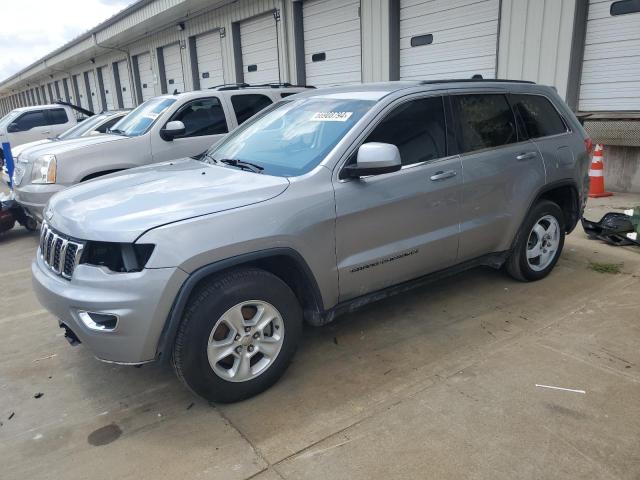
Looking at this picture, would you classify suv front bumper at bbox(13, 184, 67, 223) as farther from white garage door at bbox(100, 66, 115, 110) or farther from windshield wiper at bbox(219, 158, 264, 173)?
white garage door at bbox(100, 66, 115, 110)

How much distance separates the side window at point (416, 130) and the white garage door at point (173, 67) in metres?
17.4

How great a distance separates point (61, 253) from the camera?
2.90 m

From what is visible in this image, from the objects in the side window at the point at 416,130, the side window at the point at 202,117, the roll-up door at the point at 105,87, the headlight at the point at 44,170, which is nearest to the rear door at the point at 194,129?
the side window at the point at 202,117

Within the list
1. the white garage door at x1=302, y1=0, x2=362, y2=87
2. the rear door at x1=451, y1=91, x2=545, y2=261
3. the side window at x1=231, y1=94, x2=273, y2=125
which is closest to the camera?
the rear door at x1=451, y1=91, x2=545, y2=261

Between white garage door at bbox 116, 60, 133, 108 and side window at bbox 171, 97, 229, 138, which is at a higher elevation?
white garage door at bbox 116, 60, 133, 108

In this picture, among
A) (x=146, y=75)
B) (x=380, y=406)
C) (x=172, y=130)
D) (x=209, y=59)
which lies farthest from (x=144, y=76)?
(x=380, y=406)

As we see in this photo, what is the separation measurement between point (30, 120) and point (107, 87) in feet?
51.3

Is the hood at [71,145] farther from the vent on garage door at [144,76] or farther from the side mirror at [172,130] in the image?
the vent on garage door at [144,76]

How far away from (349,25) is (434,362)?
1034 centimetres

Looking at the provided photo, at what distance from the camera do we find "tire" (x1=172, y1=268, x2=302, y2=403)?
2723mm

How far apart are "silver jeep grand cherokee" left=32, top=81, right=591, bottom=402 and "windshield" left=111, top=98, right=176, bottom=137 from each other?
3216 mm

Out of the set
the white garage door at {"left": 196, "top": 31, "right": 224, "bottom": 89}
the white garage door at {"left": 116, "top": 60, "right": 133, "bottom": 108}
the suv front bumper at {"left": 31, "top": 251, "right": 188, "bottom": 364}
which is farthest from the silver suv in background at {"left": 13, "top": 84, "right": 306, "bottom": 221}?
the white garage door at {"left": 116, "top": 60, "right": 133, "bottom": 108}

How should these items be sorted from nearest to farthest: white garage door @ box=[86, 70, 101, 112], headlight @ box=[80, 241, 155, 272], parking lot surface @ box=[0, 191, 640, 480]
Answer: parking lot surface @ box=[0, 191, 640, 480] < headlight @ box=[80, 241, 155, 272] < white garage door @ box=[86, 70, 101, 112]

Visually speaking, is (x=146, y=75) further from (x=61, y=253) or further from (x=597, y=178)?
(x=61, y=253)
